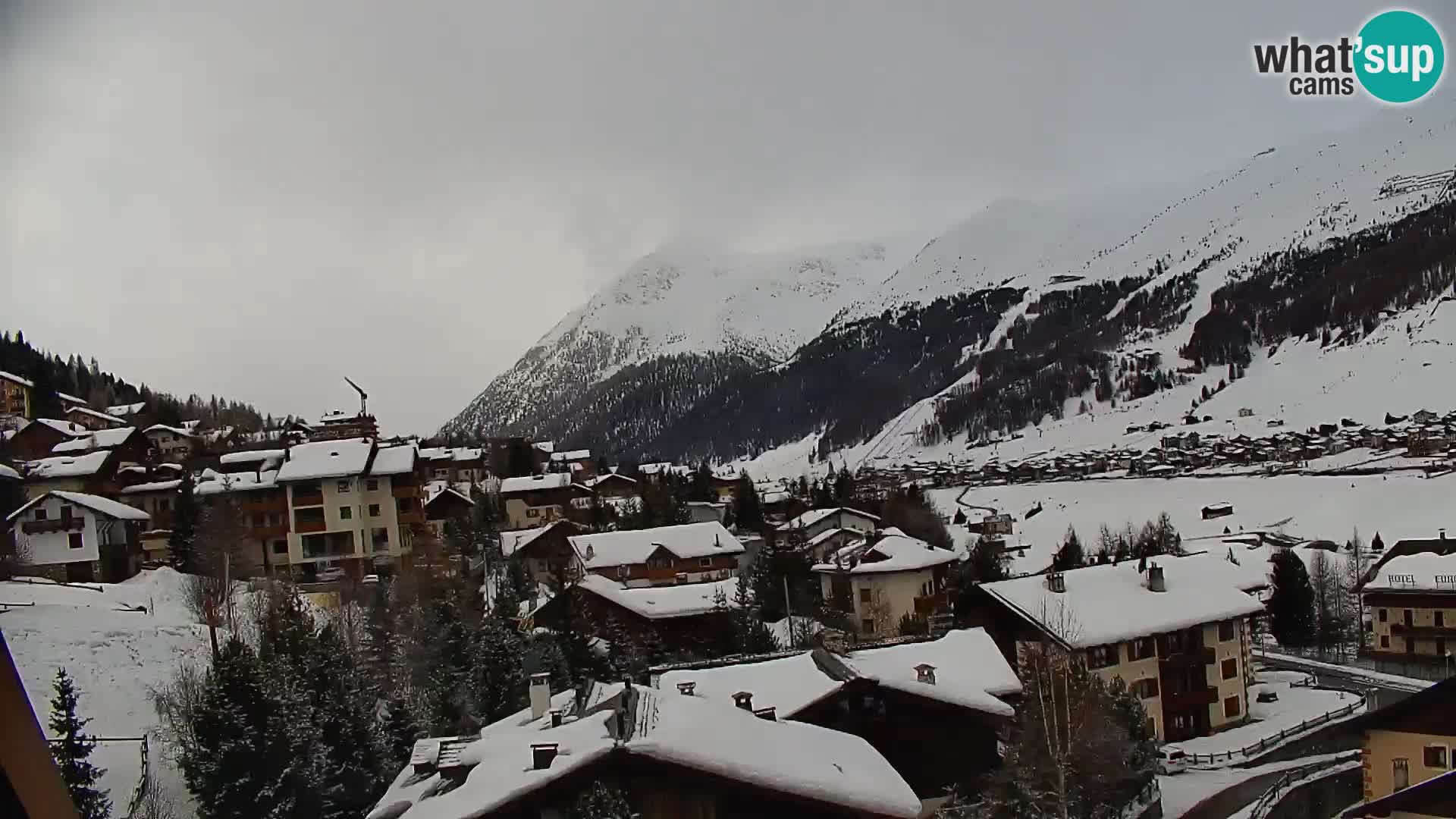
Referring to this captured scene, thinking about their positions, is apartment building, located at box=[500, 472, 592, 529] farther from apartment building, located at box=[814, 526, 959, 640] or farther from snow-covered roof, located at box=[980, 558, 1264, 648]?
snow-covered roof, located at box=[980, 558, 1264, 648]

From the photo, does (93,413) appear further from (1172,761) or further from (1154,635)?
(1154,635)

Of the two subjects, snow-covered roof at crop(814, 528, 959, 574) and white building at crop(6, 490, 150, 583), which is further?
snow-covered roof at crop(814, 528, 959, 574)

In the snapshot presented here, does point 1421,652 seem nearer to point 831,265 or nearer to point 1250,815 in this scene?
point 1250,815

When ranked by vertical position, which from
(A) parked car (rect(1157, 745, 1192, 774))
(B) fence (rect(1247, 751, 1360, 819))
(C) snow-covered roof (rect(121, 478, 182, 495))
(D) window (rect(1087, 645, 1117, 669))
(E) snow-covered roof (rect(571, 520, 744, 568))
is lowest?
(A) parked car (rect(1157, 745, 1192, 774))

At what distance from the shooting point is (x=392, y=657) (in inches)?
267

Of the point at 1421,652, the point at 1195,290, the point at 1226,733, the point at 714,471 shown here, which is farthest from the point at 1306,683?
the point at 1195,290

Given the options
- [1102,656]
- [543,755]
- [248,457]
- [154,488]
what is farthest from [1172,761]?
[248,457]

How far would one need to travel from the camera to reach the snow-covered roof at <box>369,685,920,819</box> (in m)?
3.23

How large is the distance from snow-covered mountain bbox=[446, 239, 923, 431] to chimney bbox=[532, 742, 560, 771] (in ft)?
28.8

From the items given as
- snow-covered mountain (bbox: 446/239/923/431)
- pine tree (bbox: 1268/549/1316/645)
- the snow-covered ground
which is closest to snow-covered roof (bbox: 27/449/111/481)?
snow-covered mountain (bbox: 446/239/923/431)

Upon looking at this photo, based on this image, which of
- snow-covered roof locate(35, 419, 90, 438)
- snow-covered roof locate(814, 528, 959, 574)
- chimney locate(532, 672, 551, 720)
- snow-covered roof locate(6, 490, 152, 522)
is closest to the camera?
chimney locate(532, 672, 551, 720)

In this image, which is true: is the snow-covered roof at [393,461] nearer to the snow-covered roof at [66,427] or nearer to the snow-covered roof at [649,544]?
the snow-covered roof at [649,544]

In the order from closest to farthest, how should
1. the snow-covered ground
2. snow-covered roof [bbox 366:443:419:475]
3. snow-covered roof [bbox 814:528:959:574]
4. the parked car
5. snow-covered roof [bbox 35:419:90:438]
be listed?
1. snow-covered roof [bbox 35:419:90:438]
2. the parked car
3. the snow-covered ground
4. snow-covered roof [bbox 366:443:419:475]
5. snow-covered roof [bbox 814:528:959:574]

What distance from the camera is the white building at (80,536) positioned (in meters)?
5.31
